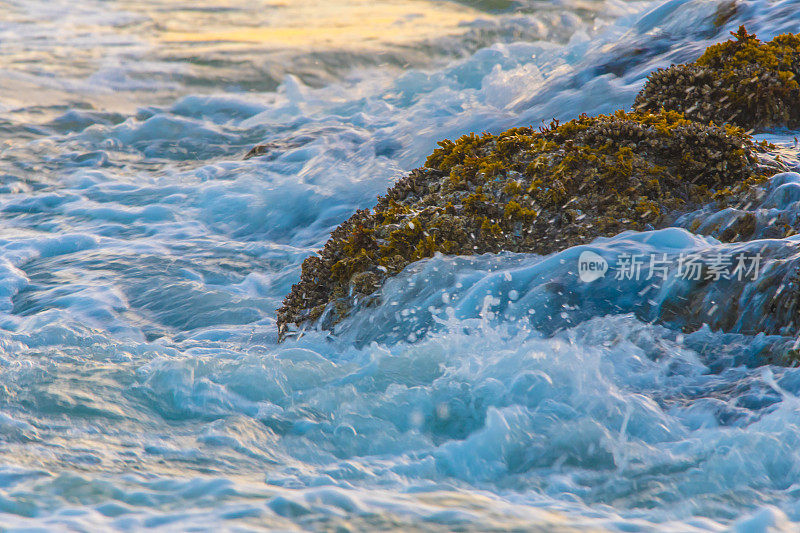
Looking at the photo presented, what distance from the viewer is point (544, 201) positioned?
4852 millimetres

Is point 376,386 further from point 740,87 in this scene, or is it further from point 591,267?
point 740,87

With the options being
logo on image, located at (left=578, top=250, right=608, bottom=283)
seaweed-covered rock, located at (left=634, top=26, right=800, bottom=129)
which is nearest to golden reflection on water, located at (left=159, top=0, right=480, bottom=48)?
seaweed-covered rock, located at (left=634, top=26, right=800, bottom=129)

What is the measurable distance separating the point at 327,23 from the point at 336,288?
18.7 metres

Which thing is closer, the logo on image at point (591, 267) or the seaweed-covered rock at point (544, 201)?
the logo on image at point (591, 267)

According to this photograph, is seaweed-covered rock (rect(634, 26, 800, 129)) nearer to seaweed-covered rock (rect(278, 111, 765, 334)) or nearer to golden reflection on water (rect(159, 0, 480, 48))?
seaweed-covered rock (rect(278, 111, 765, 334))

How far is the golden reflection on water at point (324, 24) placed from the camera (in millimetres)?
20141

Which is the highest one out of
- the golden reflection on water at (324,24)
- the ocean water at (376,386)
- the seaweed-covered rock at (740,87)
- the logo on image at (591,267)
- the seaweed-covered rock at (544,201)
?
the golden reflection on water at (324,24)

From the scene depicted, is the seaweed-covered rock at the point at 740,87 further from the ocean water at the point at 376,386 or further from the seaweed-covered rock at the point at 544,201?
the seaweed-covered rock at the point at 544,201

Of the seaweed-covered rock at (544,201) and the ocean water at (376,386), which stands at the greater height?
the seaweed-covered rock at (544,201)

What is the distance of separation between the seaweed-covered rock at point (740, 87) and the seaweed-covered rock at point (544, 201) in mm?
1037

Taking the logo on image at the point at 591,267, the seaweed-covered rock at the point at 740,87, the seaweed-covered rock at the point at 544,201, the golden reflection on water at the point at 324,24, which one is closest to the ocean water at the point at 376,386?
the logo on image at the point at 591,267

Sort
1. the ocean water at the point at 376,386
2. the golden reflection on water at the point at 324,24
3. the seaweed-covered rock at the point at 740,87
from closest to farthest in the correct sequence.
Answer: the ocean water at the point at 376,386 → the seaweed-covered rock at the point at 740,87 → the golden reflection on water at the point at 324,24

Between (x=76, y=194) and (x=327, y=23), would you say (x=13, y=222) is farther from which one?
(x=327, y=23)

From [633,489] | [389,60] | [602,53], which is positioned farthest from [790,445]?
[389,60]
